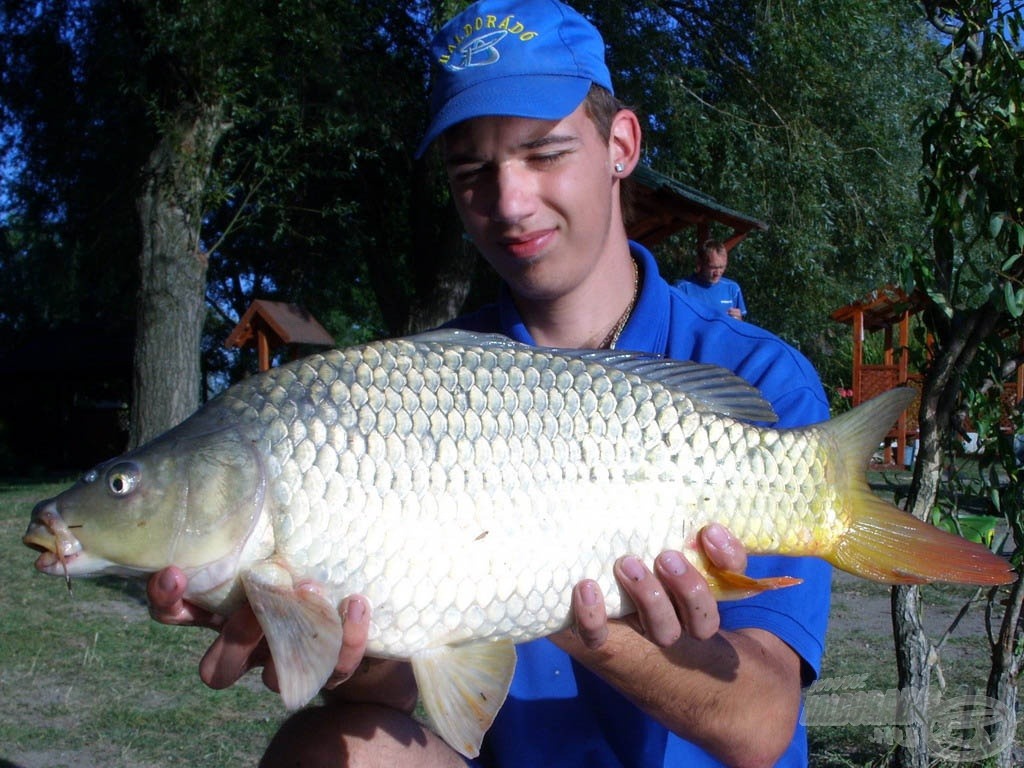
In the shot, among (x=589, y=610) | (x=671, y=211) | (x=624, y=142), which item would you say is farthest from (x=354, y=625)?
(x=671, y=211)

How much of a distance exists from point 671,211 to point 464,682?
20.4 feet

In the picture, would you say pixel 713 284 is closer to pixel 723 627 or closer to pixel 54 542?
pixel 723 627

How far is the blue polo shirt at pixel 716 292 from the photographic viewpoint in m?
6.19

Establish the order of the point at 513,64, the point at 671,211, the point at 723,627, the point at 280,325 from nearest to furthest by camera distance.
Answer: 1. the point at 723,627
2. the point at 513,64
3. the point at 671,211
4. the point at 280,325

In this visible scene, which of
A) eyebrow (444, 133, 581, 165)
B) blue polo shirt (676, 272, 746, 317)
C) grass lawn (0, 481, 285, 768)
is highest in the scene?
eyebrow (444, 133, 581, 165)

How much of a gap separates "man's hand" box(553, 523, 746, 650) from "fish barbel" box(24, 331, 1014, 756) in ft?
0.07

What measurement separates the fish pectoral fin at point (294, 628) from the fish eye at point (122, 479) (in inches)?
8.3

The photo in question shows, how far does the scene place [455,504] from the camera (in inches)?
52.9

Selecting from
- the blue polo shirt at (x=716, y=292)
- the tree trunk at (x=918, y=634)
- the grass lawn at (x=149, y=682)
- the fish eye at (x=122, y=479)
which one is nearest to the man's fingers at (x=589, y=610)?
the fish eye at (x=122, y=479)

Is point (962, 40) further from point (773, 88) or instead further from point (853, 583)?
point (773, 88)

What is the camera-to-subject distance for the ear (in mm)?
1993

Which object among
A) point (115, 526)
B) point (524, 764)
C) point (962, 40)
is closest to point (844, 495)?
point (524, 764)

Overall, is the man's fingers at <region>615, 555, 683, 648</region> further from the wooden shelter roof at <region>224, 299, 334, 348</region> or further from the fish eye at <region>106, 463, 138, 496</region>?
the wooden shelter roof at <region>224, 299, 334, 348</region>

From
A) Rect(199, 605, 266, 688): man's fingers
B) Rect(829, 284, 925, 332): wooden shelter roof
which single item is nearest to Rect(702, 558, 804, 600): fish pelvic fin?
Rect(199, 605, 266, 688): man's fingers
